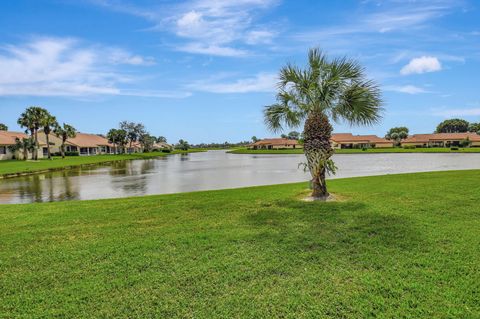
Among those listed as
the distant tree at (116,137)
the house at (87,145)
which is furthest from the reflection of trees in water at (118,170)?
the distant tree at (116,137)

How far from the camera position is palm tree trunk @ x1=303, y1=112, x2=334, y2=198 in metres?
10.4

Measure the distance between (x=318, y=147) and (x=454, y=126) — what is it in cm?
14579

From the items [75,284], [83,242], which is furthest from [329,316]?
[83,242]

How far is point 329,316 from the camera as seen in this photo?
12.2ft

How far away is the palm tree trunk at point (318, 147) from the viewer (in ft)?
34.2

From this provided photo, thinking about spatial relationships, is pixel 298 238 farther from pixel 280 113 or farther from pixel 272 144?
pixel 272 144

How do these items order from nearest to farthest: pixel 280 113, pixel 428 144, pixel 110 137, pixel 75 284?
pixel 75 284 < pixel 280 113 < pixel 110 137 < pixel 428 144

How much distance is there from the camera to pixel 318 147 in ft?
34.1

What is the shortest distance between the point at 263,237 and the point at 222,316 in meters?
2.82

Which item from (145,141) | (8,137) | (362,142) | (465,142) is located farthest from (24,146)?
(465,142)

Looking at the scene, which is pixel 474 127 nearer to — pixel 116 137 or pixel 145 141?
pixel 145 141

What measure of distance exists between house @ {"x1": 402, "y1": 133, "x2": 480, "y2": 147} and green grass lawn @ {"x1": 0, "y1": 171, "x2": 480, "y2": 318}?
10127 cm

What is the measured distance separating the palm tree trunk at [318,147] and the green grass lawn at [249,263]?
67.6 inches

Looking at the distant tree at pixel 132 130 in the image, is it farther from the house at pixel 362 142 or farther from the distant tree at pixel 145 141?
the house at pixel 362 142
